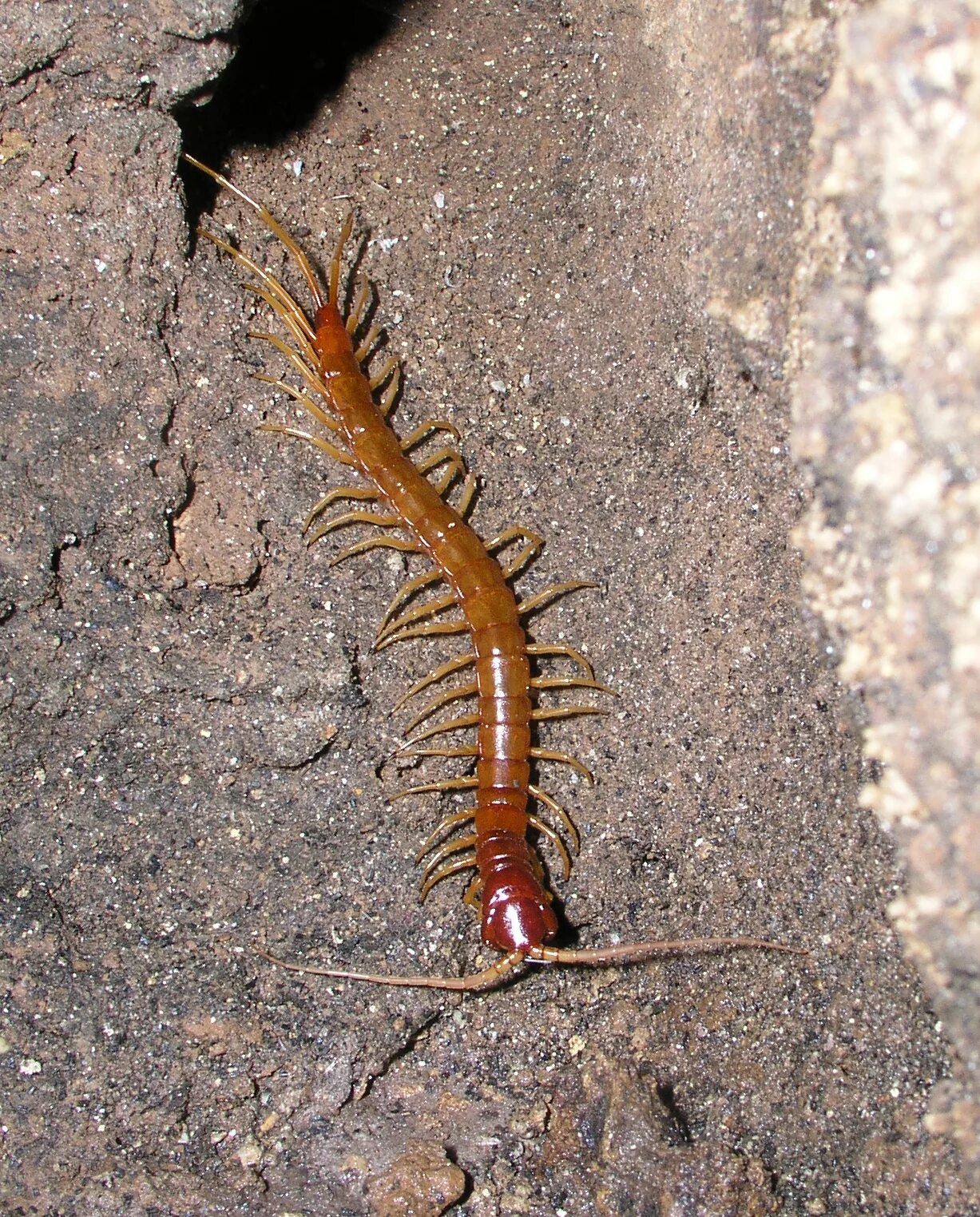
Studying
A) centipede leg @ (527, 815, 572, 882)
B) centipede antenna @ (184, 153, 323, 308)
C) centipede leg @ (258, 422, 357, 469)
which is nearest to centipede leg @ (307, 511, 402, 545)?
centipede leg @ (258, 422, 357, 469)

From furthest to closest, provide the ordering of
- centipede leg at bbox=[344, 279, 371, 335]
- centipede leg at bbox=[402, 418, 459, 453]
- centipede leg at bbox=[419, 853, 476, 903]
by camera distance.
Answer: centipede leg at bbox=[344, 279, 371, 335]
centipede leg at bbox=[402, 418, 459, 453]
centipede leg at bbox=[419, 853, 476, 903]

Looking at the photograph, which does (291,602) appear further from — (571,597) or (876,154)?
(876,154)

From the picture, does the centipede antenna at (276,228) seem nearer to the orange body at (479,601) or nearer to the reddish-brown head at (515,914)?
the orange body at (479,601)

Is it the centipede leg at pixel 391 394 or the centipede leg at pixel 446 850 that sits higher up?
the centipede leg at pixel 391 394

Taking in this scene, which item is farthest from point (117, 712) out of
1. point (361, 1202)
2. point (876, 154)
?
point (876, 154)

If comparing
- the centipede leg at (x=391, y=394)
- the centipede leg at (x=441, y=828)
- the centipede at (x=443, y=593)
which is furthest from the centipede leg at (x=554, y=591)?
the centipede leg at (x=391, y=394)

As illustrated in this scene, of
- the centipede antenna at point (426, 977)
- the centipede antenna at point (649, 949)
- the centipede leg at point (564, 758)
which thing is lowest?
the centipede antenna at point (426, 977)

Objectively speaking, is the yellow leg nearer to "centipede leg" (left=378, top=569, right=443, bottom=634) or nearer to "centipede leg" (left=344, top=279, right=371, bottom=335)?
"centipede leg" (left=378, top=569, right=443, bottom=634)
